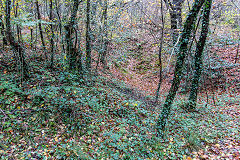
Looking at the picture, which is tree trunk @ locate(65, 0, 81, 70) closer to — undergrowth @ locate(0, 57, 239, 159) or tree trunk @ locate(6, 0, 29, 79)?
undergrowth @ locate(0, 57, 239, 159)

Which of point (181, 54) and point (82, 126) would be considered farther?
point (82, 126)

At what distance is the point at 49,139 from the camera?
4.69 m

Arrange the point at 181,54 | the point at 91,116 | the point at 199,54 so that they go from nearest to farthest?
the point at 181,54 < the point at 91,116 < the point at 199,54

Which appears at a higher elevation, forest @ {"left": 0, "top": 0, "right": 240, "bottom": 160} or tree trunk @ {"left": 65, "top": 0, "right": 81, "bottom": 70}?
tree trunk @ {"left": 65, "top": 0, "right": 81, "bottom": 70}

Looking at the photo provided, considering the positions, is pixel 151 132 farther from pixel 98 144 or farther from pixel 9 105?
pixel 9 105

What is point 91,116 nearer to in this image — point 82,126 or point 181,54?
point 82,126

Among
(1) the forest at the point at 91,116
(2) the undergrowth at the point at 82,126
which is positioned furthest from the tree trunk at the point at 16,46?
(2) the undergrowth at the point at 82,126

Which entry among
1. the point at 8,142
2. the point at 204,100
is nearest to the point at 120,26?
the point at 204,100

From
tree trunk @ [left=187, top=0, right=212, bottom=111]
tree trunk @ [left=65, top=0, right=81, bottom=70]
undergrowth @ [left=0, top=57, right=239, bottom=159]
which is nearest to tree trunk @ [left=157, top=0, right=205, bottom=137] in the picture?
undergrowth @ [left=0, top=57, right=239, bottom=159]

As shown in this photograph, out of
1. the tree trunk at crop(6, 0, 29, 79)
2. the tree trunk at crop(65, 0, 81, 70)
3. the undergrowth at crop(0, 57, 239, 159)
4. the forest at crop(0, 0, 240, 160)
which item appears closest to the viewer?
the undergrowth at crop(0, 57, 239, 159)

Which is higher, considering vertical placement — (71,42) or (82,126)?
(71,42)

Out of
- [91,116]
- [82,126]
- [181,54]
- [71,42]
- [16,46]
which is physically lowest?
[82,126]

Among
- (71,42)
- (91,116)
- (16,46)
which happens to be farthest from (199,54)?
(16,46)

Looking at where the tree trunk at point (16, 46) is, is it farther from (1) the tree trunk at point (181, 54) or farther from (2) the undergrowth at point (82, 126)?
(1) the tree trunk at point (181, 54)
